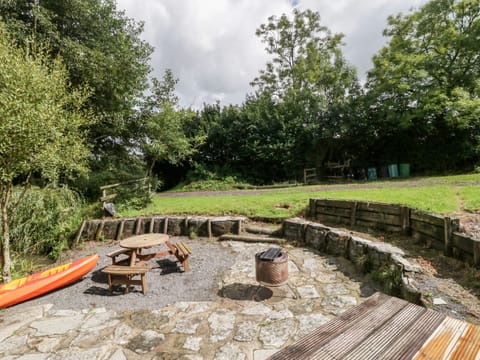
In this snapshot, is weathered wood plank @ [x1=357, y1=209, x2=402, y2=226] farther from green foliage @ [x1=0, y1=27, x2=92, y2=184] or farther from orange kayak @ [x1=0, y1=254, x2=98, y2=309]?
green foliage @ [x1=0, y1=27, x2=92, y2=184]

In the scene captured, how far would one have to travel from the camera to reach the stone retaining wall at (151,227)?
6648 millimetres

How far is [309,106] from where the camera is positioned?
52.4ft

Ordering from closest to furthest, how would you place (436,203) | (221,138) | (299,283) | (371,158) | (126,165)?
1. (299,283)
2. (436,203)
3. (126,165)
4. (371,158)
5. (221,138)

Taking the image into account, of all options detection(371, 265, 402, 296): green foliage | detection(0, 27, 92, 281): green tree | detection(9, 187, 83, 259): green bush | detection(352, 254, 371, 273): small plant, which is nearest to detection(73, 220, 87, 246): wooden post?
detection(9, 187, 83, 259): green bush

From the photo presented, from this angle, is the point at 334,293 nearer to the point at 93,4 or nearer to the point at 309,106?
the point at 93,4

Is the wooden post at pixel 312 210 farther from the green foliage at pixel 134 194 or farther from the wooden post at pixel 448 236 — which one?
the green foliage at pixel 134 194

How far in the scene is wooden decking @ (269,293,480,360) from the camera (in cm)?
123

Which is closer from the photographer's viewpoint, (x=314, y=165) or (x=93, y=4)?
(x=93, y=4)

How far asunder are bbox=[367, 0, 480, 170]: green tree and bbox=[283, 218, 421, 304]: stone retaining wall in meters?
11.3

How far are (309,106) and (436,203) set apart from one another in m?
12.2

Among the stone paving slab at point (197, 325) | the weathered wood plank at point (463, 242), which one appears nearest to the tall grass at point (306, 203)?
the weathered wood plank at point (463, 242)

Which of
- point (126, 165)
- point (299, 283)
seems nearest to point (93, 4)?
point (126, 165)

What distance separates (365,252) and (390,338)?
2.94m

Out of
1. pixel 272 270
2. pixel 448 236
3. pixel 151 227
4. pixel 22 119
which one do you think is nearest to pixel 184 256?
pixel 272 270
